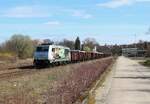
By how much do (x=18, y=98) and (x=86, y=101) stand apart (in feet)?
10.2

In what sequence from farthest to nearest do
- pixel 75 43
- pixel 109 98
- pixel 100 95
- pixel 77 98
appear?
pixel 75 43
pixel 100 95
pixel 109 98
pixel 77 98

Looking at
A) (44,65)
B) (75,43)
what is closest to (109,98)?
(44,65)

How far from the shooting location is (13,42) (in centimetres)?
14425


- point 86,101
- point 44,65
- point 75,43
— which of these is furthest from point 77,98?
point 75,43

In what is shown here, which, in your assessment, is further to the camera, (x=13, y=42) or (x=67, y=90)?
(x=13, y=42)

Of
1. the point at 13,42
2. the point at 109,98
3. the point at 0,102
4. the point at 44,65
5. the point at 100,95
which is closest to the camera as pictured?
the point at 0,102

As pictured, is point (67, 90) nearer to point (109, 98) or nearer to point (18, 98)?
point (109, 98)

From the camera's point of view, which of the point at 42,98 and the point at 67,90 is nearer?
the point at 42,98

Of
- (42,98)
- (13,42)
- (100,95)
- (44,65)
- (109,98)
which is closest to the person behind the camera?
(42,98)

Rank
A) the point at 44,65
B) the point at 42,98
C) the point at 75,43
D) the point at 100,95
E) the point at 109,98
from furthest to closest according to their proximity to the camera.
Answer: the point at 75,43 < the point at 44,65 < the point at 100,95 < the point at 109,98 < the point at 42,98

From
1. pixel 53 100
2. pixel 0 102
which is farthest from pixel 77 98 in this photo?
pixel 0 102

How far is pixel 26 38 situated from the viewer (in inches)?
5846

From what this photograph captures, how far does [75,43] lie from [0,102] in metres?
182

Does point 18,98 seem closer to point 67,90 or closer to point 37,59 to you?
point 67,90
